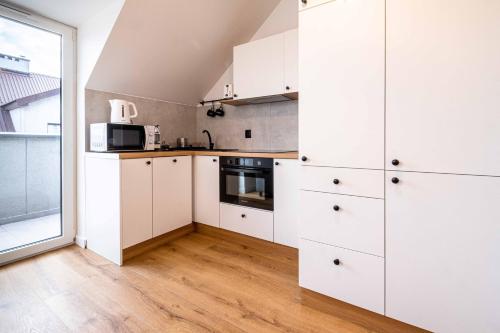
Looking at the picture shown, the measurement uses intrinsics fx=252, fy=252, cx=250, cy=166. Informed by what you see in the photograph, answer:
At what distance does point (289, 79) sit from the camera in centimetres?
232

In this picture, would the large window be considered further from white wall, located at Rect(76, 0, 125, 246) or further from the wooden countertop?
the wooden countertop

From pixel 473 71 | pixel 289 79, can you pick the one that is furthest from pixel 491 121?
pixel 289 79

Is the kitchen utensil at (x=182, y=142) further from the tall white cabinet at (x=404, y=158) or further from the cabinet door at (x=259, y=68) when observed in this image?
the tall white cabinet at (x=404, y=158)

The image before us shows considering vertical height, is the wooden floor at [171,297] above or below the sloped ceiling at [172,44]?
below

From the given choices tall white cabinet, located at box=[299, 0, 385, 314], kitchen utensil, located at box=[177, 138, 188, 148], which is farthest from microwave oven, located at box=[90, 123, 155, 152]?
tall white cabinet, located at box=[299, 0, 385, 314]

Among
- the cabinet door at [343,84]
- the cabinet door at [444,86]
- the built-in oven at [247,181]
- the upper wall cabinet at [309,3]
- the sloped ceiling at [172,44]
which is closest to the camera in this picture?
the cabinet door at [444,86]

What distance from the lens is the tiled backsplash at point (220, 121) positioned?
2.47m

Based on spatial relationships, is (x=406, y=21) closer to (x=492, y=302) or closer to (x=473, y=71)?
(x=473, y=71)

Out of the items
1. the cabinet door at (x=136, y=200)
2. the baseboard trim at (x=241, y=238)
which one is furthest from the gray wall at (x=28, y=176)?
the baseboard trim at (x=241, y=238)

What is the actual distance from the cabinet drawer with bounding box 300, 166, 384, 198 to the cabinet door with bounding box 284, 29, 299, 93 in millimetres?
1079

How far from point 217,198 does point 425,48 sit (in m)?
2.03

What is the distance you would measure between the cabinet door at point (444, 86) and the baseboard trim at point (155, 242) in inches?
80.3

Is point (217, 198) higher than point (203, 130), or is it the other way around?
point (203, 130)

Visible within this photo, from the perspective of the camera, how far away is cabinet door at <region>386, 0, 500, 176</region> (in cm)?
105
